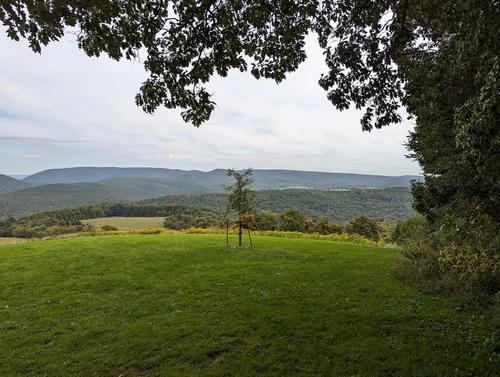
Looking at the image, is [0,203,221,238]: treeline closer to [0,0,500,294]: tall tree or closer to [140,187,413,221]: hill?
[140,187,413,221]: hill

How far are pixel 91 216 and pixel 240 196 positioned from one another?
198ft

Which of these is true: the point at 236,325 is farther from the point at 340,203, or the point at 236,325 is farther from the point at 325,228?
the point at 340,203

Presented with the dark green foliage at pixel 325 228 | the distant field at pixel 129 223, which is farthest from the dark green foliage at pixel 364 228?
the distant field at pixel 129 223

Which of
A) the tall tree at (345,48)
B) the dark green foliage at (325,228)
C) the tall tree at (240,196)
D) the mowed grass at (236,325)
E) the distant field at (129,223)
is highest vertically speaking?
the tall tree at (345,48)

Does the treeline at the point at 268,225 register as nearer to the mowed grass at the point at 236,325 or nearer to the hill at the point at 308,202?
the hill at the point at 308,202

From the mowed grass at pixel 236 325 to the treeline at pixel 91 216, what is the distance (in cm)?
3256

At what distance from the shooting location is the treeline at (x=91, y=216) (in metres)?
43.5

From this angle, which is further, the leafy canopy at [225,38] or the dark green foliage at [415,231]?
the dark green foliage at [415,231]

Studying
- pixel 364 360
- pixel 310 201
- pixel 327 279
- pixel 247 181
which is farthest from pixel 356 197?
pixel 364 360

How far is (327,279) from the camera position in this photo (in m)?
11.2

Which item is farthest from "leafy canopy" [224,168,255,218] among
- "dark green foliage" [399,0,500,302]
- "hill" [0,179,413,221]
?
"hill" [0,179,413,221]

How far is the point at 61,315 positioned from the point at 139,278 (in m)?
3.89

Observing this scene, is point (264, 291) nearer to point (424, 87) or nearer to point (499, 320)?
point (499, 320)

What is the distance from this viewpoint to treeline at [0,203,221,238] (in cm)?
4346
